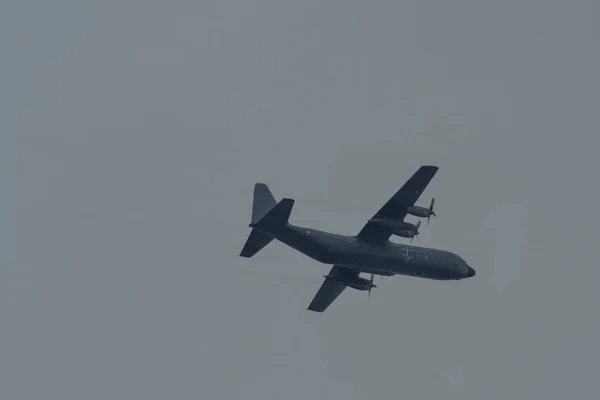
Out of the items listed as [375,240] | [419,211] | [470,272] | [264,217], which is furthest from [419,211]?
[264,217]

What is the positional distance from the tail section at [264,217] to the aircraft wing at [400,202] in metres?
6.02

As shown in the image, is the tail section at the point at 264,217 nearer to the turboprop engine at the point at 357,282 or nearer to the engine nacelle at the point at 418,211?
the turboprop engine at the point at 357,282

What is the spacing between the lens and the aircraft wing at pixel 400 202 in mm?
68188

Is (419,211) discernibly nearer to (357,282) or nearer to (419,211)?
(419,211)

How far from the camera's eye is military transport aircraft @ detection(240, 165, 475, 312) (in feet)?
224

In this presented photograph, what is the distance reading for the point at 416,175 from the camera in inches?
2685

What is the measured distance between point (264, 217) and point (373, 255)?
7.97 m

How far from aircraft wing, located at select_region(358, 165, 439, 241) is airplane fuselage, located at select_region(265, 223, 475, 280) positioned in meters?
0.61

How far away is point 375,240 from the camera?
71125 millimetres

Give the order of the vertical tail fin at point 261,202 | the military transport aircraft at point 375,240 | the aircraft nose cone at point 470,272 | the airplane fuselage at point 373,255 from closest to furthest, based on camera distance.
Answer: the military transport aircraft at point 375,240 < the airplane fuselage at point 373,255 < the vertical tail fin at point 261,202 < the aircraft nose cone at point 470,272

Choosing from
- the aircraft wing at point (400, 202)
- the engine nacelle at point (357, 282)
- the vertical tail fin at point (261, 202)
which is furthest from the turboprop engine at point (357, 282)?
the vertical tail fin at point (261, 202)

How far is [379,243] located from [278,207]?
27.3ft

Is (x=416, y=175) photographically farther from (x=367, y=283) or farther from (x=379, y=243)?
(x=367, y=283)

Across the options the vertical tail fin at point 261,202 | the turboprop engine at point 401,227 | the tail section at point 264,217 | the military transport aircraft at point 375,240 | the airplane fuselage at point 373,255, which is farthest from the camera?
the vertical tail fin at point 261,202
